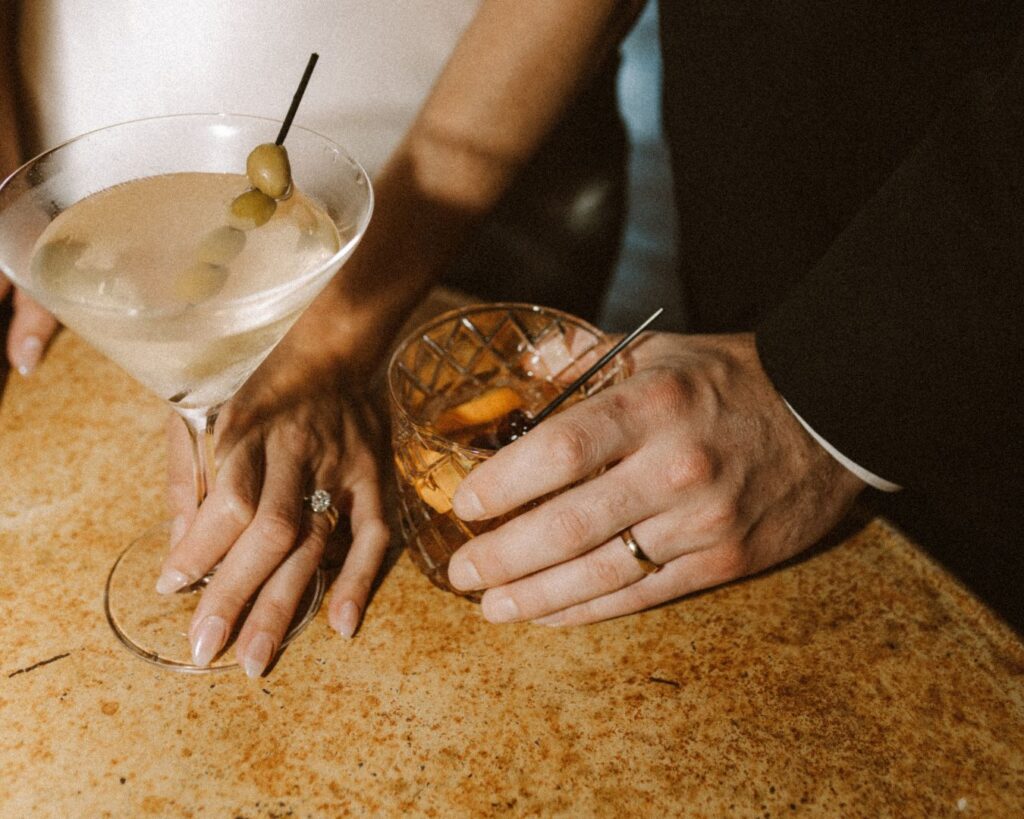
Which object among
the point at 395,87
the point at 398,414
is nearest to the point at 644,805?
the point at 398,414

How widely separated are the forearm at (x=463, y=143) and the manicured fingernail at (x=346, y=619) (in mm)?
371

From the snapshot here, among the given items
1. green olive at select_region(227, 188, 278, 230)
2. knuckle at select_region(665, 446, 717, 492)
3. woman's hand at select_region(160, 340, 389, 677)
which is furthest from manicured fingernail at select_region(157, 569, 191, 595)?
knuckle at select_region(665, 446, 717, 492)

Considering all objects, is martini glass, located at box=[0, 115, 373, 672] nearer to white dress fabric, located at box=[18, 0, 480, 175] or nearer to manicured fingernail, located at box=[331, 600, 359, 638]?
manicured fingernail, located at box=[331, 600, 359, 638]

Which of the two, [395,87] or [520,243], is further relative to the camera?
[520,243]

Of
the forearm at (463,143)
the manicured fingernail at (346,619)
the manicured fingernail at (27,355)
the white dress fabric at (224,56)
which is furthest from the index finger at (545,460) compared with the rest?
the white dress fabric at (224,56)

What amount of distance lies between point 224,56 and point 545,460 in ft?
3.07

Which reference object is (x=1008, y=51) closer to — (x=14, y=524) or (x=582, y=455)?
(x=582, y=455)

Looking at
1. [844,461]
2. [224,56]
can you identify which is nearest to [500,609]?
[844,461]

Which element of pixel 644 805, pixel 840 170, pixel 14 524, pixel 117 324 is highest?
pixel 840 170

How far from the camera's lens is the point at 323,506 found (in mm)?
855

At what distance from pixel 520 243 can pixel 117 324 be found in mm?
1267

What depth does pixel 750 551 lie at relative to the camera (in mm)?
806

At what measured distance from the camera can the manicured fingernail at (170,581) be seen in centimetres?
77

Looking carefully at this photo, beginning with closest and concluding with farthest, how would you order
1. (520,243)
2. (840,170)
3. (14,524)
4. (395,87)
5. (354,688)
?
(354,688) → (14,524) → (840,170) → (395,87) → (520,243)
